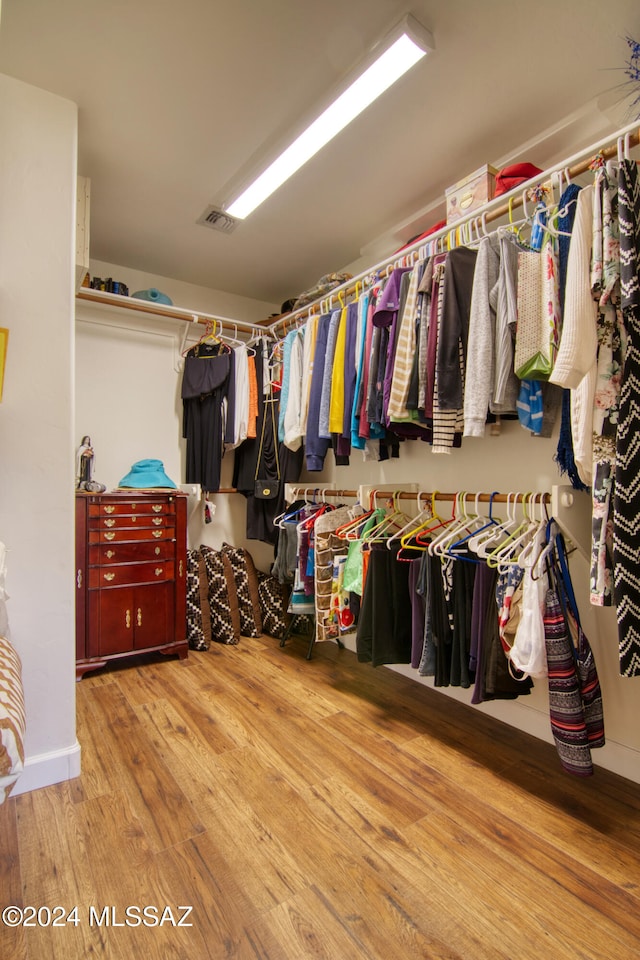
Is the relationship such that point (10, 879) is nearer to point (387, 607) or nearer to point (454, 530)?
point (387, 607)

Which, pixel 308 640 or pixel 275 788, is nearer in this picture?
pixel 275 788

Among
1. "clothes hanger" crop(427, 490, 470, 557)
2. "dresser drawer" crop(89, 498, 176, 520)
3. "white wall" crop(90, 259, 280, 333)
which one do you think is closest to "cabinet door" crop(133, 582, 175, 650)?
"dresser drawer" crop(89, 498, 176, 520)

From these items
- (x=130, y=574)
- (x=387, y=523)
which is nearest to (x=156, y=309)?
(x=130, y=574)

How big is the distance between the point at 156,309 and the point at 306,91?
63.0 inches

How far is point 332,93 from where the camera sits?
1716 millimetres

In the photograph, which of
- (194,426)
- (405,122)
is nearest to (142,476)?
(194,426)

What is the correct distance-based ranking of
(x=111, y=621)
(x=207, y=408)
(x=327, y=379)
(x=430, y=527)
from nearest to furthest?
(x=430, y=527) → (x=327, y=379) → (x=111, y=621) → (x=207, y=408)

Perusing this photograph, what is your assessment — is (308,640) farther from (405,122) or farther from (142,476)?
(405,122)

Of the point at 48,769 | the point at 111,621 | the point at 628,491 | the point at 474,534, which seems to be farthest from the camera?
the point at 111,621

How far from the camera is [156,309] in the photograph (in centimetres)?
302

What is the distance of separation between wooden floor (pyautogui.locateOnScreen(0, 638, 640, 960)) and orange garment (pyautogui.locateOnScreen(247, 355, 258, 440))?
5.48 ft

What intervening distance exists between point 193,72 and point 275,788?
2.67 m

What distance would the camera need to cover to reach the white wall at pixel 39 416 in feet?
5.48

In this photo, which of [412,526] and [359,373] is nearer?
[359,373]
